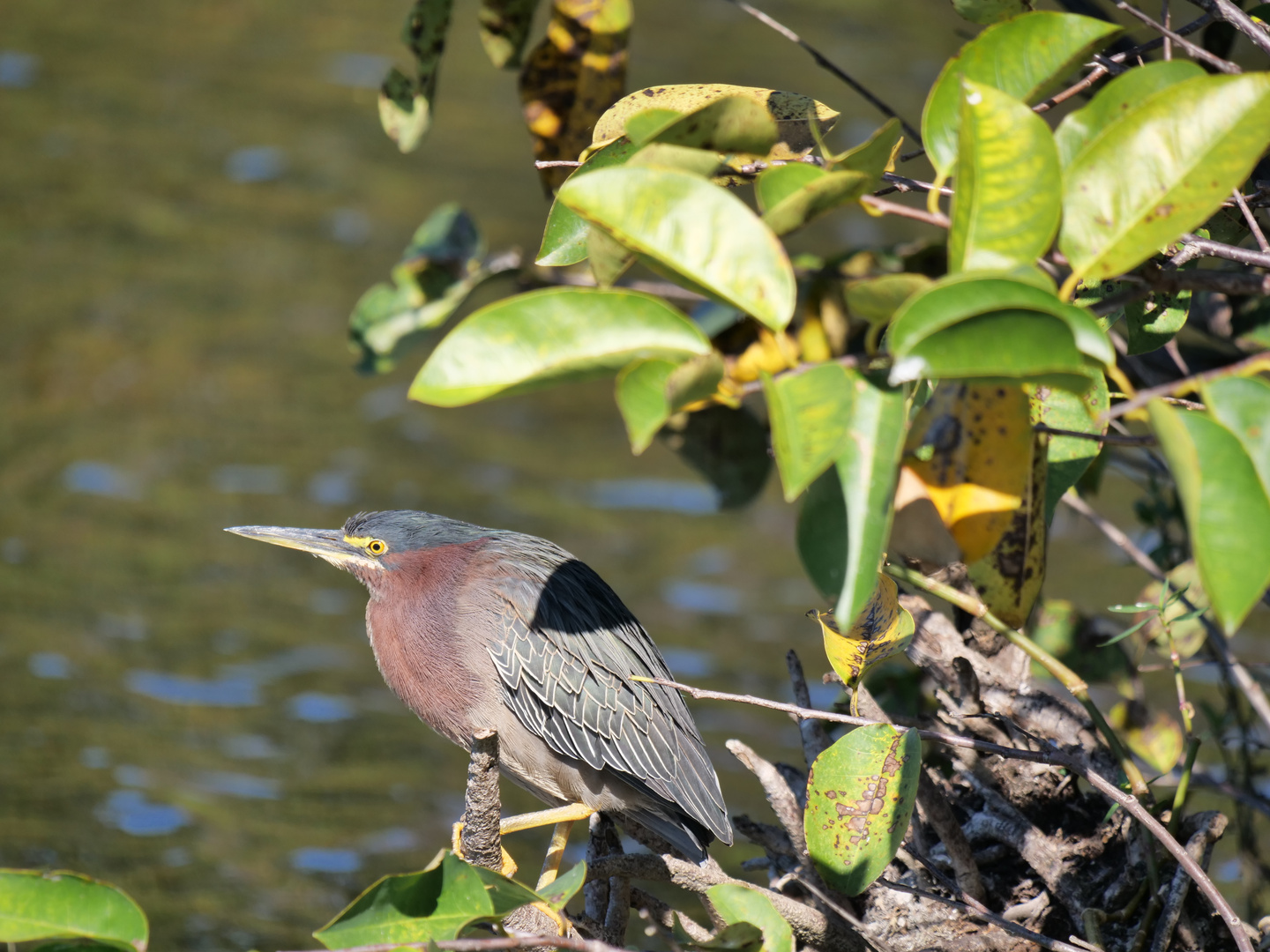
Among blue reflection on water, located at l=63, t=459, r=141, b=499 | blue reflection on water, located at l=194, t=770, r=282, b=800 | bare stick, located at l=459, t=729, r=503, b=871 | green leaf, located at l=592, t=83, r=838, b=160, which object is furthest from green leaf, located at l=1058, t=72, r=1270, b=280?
blue reflection on water, located at l=63, t=459, r=141, b=499

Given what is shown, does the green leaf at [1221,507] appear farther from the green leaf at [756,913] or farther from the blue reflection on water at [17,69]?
the blue reflection on water at [17,69]

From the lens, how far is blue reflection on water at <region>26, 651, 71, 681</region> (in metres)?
5.64

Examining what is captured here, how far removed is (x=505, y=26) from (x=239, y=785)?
3.35 m

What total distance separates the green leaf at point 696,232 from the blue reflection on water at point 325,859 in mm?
3834

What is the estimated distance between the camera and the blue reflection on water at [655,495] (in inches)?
294

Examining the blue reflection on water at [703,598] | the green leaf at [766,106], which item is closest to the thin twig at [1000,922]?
the green leaf at [766,106]

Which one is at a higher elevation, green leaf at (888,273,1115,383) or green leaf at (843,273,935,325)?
green leaf at (888,273,1115,383)

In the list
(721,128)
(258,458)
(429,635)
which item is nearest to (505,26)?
(429,635)

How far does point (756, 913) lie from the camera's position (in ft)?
5.24

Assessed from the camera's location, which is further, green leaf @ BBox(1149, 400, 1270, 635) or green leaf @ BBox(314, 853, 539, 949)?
green leaf @ BBox(314, 853, 539, 949)

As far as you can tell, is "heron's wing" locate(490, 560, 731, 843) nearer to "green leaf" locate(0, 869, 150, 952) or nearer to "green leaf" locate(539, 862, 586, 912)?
"green leaf" locate(539, 862, 586, 912)

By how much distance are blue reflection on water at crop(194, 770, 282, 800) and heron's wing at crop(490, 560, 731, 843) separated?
2515mm

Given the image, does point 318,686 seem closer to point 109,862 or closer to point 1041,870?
point 109,862

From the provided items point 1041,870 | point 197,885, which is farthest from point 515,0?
point 197,885
